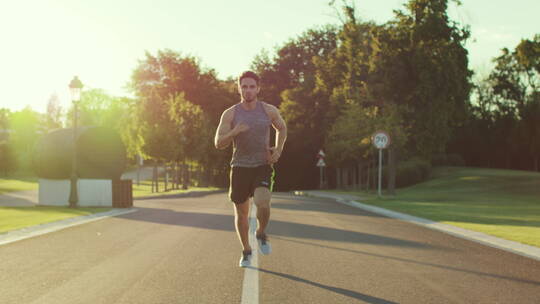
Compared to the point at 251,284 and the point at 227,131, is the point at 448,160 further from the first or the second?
the point at 251,284

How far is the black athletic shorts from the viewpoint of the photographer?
23.2 ft

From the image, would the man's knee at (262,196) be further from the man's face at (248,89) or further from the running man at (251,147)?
the man's face at (248,89)

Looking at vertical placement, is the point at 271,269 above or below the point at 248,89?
below

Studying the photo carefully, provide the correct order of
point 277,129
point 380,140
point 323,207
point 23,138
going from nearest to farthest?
point 277,129, point 323,207, point 380,140, point 23,138

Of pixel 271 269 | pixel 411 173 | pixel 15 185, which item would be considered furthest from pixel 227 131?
pixel 15 185

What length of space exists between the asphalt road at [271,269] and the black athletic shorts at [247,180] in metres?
0.90

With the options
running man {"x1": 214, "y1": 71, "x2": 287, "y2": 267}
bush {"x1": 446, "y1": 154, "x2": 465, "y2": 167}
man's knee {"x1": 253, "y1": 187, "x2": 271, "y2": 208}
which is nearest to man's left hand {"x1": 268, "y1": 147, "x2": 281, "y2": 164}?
running man {"x1": 214, "y1": 71, "x2": 287, "y2": 267}

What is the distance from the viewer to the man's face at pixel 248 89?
23.3 feet

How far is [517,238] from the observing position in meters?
11.4

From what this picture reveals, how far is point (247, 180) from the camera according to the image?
23.4ft

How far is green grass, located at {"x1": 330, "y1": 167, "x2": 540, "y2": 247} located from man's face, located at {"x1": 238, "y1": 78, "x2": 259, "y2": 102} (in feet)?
19.7

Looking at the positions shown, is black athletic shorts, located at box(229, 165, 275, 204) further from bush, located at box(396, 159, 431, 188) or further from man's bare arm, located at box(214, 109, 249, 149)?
bush, located at box(396, 159, 431, 188)

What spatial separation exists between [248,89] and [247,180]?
106 cm

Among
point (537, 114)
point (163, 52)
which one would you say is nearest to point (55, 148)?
point (163, 52)
